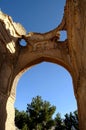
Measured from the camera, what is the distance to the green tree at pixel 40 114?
26281 millimetres

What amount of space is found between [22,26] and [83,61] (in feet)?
20.1

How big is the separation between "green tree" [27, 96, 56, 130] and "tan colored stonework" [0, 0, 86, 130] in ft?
55.9

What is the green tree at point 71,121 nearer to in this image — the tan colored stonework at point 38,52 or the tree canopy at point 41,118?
the tree canopy at point 41,118

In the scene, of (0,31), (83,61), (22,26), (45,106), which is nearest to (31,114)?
(45,106)

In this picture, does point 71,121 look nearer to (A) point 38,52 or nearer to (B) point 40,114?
(B) point 40,114

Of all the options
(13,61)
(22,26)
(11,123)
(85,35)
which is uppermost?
(22,26)

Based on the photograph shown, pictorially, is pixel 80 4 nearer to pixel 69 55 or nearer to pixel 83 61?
pixel 83 61

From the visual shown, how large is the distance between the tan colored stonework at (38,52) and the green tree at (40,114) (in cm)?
1705

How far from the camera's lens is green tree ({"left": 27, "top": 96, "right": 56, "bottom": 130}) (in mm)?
26281

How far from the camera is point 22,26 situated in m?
12.2

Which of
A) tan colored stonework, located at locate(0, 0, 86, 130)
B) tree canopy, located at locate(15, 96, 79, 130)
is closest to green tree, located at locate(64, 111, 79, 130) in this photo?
tree canopy, located at locate(15, 96, 79, 130)

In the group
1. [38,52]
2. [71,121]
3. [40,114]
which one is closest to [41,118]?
[40,114]

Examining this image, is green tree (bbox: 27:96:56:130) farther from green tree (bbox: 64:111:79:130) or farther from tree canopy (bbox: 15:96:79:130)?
green tree (bbox: 64:111:79:130)

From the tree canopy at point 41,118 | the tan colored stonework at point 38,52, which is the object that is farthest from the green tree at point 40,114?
the tan colored stonework at point 38,52
